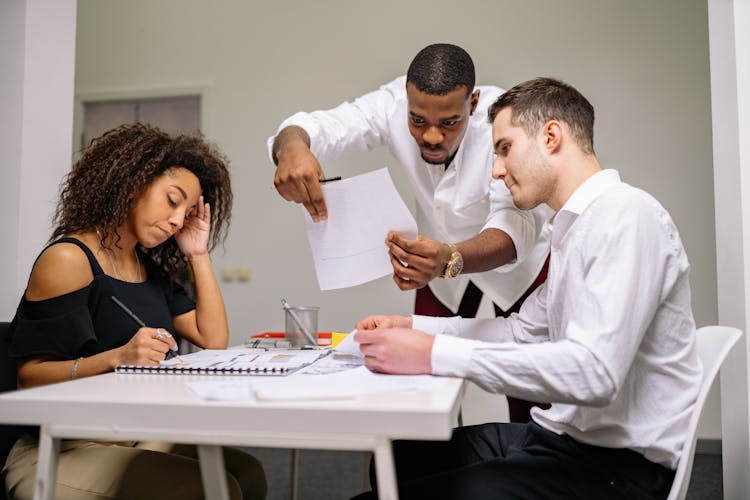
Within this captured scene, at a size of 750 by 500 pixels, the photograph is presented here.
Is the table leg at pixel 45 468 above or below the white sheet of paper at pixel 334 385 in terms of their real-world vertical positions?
below

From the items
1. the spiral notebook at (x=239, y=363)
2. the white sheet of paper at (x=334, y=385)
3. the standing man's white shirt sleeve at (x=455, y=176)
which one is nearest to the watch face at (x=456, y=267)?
the standing man's white shirt sleeve at (x=455, y=176)

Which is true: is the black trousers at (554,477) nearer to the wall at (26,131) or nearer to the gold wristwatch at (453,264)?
the gold wristwatch at (453,264)

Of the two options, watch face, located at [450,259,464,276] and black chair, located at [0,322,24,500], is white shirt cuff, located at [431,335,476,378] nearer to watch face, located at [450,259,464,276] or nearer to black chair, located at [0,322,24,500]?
watch face, located at [450,259,464,276]

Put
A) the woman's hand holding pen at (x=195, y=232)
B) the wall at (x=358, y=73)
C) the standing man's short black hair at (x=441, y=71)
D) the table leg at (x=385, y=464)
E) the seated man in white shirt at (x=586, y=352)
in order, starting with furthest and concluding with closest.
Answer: the wall at (x=358, y=73) < the woman's hand holding pen at (x=195, y=232) < the standing man's short black hair at (x=441, y=71) < the seated man in white shirt at (x=586, y=352) < the table leg at (x=385, y=464)

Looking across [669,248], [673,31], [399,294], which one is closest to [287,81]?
[399,294]

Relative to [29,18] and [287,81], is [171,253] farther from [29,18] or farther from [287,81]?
[287,81]

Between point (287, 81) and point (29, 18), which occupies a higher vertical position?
point (287, 81)

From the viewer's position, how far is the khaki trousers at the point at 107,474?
102cm

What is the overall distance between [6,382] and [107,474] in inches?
15.1

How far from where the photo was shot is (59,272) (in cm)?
125

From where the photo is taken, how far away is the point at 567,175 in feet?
4.01

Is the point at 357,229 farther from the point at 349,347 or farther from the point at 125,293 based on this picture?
the point at 125,293

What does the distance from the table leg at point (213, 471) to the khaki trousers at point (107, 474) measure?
263 millimetres

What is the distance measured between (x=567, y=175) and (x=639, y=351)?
37 centimetres
